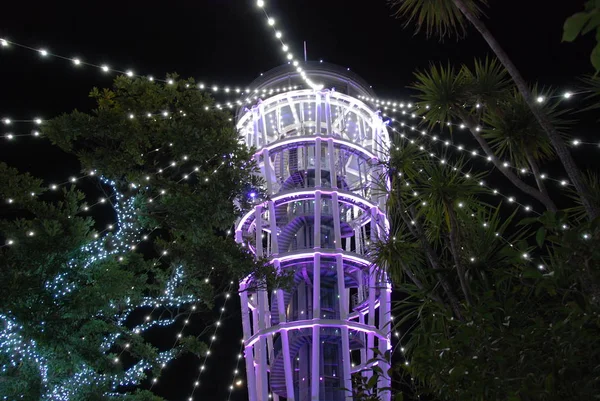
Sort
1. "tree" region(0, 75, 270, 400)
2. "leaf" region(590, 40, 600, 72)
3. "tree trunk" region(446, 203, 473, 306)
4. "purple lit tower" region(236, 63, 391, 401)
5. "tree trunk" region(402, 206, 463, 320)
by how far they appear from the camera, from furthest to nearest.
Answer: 1. "purple lit tower" region(236, 63, 391, 401)
2. "tree" region(0, 75, 270, 400)
3. "tree trunk" region(402, 206, 463, 320)
4. "tree trunk" region(446, 203, 473, 306)
5. "leaf" region(590, 40, 600, 72)

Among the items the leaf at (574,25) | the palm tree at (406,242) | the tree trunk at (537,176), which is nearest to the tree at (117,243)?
the palm tree at (406,242)

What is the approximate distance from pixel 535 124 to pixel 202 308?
7735mm

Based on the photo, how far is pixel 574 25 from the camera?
2080mm

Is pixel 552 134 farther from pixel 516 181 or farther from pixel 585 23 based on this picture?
pixel 585 23

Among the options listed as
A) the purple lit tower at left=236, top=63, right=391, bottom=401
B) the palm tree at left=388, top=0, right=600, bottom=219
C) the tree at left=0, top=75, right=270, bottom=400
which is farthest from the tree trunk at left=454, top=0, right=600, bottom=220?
the purple lit tower at left=236, top=63, right=391, bottom=401

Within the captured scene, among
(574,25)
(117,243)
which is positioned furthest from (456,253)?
(117,243)

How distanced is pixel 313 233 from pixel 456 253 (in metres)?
15.5

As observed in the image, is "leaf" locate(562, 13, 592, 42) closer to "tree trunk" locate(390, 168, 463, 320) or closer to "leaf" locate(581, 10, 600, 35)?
"leaf" locate(581, 10, 600, 35)

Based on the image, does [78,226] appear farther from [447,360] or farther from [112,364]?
[447,360]

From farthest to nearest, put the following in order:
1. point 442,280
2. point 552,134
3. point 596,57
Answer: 1. point 442,280
2. point 552,134
3. point 596,57

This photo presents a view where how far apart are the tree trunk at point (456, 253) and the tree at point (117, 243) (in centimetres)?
558

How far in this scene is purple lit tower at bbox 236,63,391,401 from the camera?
1752 centimetres

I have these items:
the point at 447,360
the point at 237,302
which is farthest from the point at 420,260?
the point at 237,302

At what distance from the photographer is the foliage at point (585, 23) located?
2.07 meters
